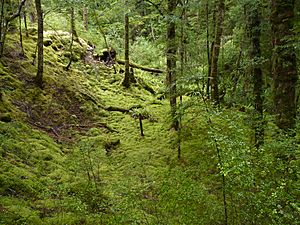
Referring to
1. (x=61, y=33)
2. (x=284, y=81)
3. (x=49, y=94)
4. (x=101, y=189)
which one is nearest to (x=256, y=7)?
(x=284, y=81)

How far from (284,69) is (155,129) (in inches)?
256

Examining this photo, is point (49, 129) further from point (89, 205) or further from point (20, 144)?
point (89, 205)

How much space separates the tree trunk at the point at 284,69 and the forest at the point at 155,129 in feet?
0.07

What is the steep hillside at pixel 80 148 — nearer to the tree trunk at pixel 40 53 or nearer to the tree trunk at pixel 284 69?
the tree trunk at pixel 40 53

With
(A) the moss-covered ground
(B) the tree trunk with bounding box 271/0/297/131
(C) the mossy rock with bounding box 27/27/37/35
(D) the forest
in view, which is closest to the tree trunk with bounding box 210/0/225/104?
(D) the forest

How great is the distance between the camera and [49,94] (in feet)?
38.2

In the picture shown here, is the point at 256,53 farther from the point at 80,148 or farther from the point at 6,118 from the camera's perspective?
the point at 6,118

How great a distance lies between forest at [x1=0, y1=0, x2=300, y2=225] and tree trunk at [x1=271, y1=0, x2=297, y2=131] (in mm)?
21

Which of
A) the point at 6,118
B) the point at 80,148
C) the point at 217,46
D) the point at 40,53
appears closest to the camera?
the point at 80,148

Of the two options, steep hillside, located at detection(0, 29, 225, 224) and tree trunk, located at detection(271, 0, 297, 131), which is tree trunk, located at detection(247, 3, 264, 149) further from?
steep hillside, located at detection(0, 29, 225, 224)

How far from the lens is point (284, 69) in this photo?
6.01 m

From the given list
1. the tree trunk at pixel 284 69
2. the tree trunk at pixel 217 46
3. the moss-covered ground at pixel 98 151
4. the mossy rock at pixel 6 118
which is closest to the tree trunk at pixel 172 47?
the moss-covered ground at pixel 98 151

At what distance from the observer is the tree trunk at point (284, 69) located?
598cm

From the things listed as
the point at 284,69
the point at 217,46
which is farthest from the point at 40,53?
the point at 284,69
